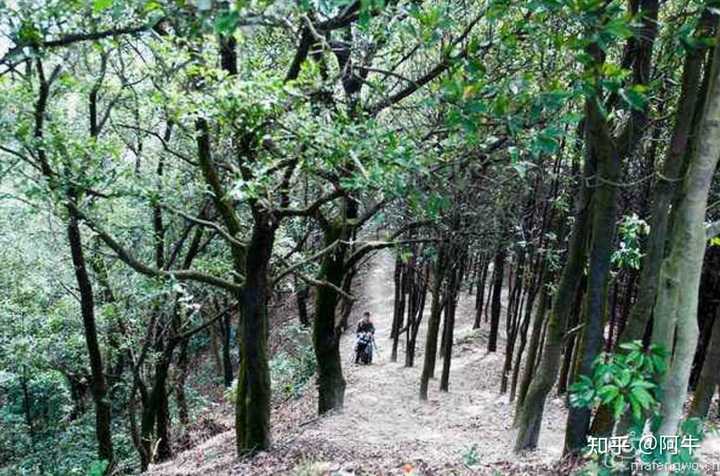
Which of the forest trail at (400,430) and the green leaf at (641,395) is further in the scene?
the forest trail at (400,430)

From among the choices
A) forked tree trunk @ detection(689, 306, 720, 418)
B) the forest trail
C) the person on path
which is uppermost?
forked tree trunk @ detection(689, 306, 720, 418)

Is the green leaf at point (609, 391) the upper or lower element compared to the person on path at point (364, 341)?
upper

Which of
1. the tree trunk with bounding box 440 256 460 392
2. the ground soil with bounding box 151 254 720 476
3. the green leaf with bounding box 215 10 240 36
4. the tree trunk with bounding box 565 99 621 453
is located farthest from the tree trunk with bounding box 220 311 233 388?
the green leaf with bounding box 215 10 240 36

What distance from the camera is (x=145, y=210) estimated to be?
1237 cm

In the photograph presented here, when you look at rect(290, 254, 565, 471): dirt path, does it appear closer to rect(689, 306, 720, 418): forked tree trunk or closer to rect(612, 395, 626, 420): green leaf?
rect(689, 306, 720, 418): forked tree trunk

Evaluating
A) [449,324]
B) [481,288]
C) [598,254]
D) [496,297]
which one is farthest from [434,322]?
[598,254]

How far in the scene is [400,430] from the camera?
1116cm

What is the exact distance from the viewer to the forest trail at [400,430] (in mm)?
7238

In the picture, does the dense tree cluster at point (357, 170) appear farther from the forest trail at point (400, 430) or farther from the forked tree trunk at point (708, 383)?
the forest trail at point (400, 430)

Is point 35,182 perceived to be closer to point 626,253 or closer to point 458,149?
point 458,149

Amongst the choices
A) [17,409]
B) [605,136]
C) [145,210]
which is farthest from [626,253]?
[17,409]

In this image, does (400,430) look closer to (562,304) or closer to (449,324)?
(449,324)

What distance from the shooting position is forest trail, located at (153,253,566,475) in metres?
7.24

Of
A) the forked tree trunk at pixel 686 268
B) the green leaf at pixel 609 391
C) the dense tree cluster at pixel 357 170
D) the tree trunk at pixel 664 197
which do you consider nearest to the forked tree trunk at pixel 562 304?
the dense tree cluster at pixel 357 170
